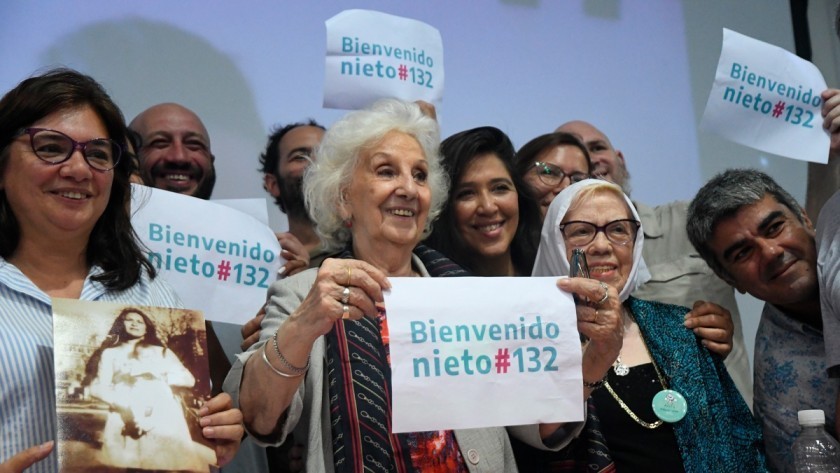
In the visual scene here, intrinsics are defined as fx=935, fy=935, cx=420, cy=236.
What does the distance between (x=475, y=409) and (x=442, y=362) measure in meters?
0.14

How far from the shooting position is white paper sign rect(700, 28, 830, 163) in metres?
3.47

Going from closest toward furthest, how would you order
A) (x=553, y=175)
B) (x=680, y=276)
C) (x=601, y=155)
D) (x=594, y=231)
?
(x=594, y=231), (x=680, y=276), (x=553, y=175), (x=601, y=155)

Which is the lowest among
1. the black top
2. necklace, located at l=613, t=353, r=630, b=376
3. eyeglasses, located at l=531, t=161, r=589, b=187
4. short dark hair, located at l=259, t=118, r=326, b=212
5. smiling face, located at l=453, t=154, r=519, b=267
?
the black top

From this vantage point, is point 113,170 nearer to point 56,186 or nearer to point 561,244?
point 56,186

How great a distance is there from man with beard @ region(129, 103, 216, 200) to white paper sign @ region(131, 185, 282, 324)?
564 millimetres

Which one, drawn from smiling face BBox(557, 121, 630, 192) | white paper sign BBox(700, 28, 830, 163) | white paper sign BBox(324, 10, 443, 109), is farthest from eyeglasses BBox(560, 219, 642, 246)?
smiling face BBox(557, 121, 630, 192)

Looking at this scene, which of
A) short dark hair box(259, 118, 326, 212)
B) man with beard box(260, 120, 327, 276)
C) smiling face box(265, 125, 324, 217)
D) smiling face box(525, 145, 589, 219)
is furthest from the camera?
short dark hair box(259, 118, 326, 212)

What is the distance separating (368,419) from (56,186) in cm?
95

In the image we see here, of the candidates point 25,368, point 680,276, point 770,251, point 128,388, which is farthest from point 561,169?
point 25,368

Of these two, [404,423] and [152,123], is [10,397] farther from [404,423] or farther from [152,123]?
[152,123]

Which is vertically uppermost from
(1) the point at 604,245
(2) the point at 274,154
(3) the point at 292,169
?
(2) the point at 274,154

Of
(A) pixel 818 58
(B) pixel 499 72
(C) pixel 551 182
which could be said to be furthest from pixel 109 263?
(A) pixel 818 58

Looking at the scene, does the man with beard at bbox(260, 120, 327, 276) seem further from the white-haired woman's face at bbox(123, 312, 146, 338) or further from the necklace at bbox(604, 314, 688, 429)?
the white-haired woman's face at bbox(123, 312, 146, 338)

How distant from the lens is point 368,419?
238cm
